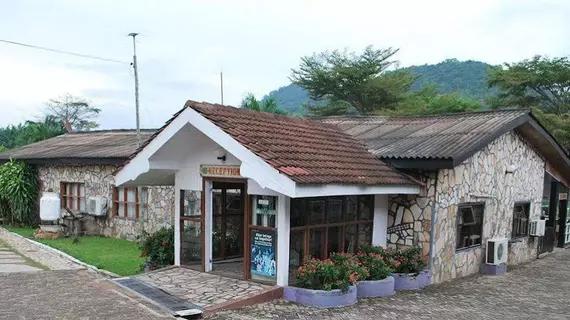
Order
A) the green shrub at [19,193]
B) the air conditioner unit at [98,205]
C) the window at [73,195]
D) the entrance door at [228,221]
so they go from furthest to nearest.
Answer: the green shrub at [19,193]
the window at [73,195]
the air conditioner unit at [98,205]
the entrance door at [228,221]

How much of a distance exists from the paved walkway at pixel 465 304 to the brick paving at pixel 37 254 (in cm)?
545

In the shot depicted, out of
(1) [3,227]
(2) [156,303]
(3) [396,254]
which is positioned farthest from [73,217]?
(3) [396,254]

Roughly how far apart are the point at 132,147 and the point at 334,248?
968 centimetres

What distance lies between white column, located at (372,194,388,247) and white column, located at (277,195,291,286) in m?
2.74

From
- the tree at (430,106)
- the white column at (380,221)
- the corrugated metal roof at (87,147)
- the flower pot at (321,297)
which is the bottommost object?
the flower pot at (321,297)

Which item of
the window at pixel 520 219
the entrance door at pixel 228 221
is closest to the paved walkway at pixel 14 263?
the entrance door at pixel 228 221

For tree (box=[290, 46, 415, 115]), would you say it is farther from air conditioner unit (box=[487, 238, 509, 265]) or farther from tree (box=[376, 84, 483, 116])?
air conditioner unit (box=[487, 238, 509, 265])

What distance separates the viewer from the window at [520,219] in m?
14.7

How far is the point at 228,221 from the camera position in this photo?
37.1 ft

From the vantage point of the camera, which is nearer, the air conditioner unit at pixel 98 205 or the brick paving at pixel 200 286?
the brick paving at pixel 200 286

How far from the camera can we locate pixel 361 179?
9508 mm

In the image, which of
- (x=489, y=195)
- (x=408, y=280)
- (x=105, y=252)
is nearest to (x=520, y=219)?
(x=489, y=195)

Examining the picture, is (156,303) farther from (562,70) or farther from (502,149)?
(562,70)

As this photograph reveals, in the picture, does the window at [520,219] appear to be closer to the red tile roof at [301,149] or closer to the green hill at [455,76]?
the red tile roof at [301,149]
